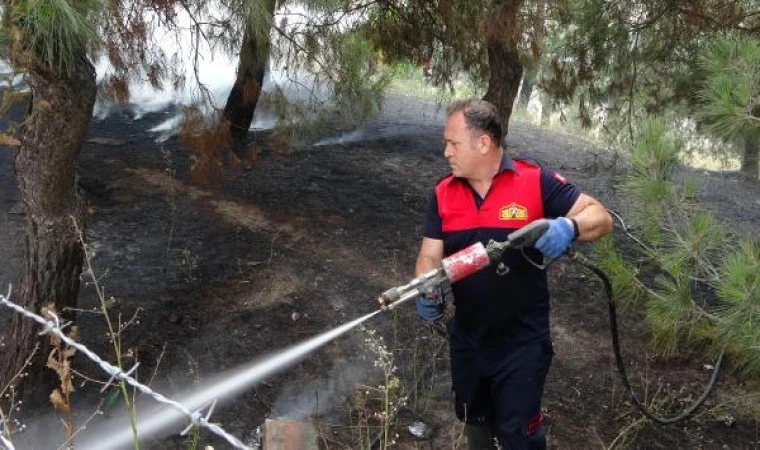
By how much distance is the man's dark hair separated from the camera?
8.08ft

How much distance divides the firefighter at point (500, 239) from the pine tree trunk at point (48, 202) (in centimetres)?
175

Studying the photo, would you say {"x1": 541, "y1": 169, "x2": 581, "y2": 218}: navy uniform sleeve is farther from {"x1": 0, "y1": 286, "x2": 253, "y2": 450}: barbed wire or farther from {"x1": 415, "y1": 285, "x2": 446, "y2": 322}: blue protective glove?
{"x1": 0, "y1": 286, "x2": 253, "y2": 450}: barbed wire

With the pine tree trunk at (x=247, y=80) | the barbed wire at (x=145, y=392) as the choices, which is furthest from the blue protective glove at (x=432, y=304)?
the pine tree trunk at (x=247, y=80)

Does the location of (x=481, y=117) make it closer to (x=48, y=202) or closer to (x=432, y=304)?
(x=432, y=304)

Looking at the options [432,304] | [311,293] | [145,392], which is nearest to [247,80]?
[311,293]

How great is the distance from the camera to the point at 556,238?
2320mm

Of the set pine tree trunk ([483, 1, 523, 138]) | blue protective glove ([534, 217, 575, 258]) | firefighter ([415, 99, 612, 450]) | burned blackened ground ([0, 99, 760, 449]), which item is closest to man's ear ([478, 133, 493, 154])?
firefighter ([415, 99, 612, 450])

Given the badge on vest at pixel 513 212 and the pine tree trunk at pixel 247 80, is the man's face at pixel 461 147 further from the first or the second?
the pine tree trunk at pixel 247 80

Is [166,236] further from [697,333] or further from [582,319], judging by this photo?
[697,333]

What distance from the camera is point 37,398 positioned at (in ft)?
12.3

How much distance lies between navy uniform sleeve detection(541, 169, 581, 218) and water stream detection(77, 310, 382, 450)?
112cm

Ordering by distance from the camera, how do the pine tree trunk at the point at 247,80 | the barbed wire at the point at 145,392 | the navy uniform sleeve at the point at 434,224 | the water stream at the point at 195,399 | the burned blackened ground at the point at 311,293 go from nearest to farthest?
the barbed wire at the point at 145,392, the navy uniform sleeve at the point at 434,224, the water stream at the point at 195,399, the burned blackened ground at the point at 311,293, the pine tree trunk at the point at 247,80

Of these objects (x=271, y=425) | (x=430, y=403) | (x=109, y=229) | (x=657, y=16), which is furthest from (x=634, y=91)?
(x=271, y=425)

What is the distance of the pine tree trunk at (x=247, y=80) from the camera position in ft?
14.7
